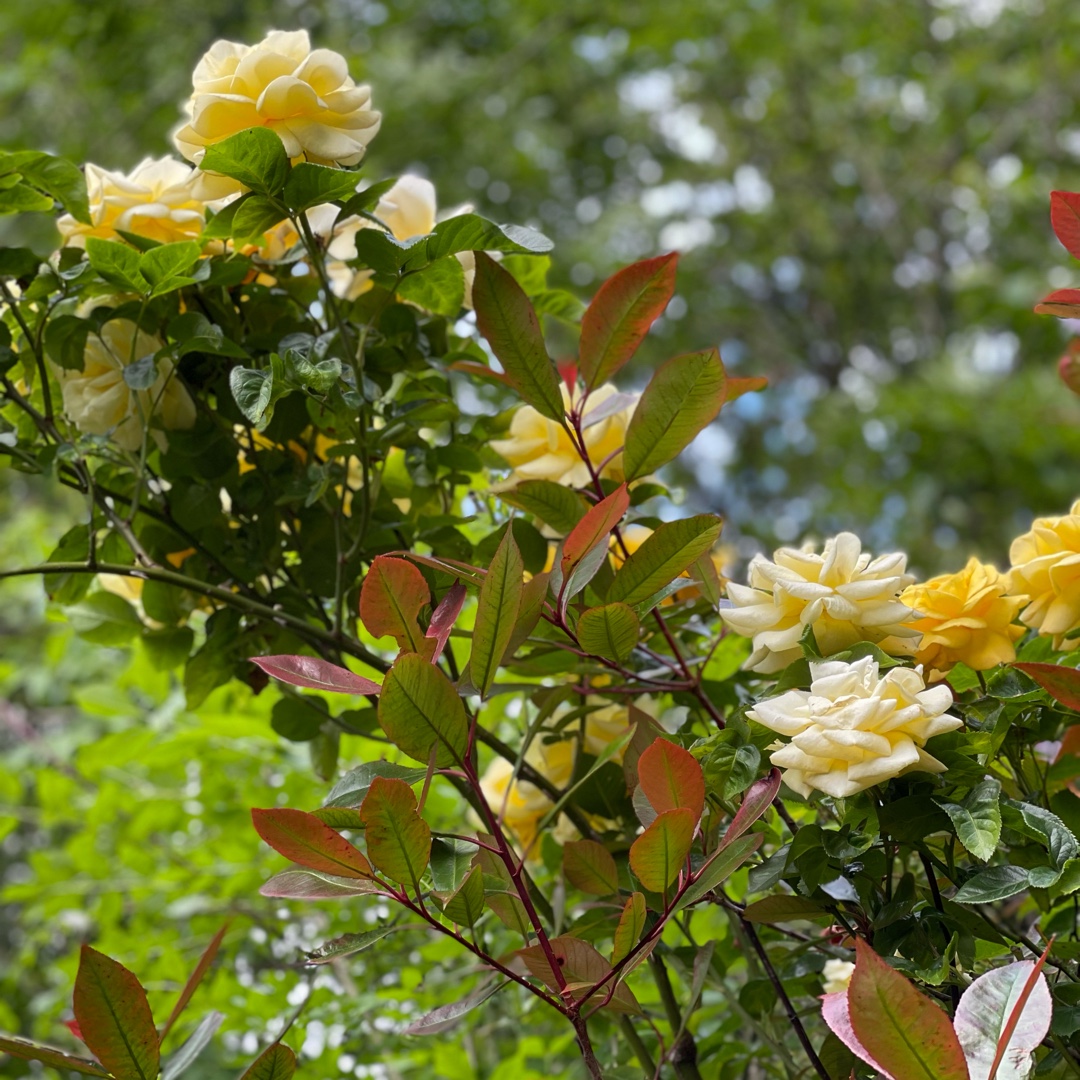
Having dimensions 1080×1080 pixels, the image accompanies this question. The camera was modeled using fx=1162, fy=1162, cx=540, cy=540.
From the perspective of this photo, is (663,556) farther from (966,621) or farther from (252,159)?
(252,159)

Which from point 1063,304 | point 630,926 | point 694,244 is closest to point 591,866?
point 630,926

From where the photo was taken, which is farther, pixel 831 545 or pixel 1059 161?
pixel 1059 161

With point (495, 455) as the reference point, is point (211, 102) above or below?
above

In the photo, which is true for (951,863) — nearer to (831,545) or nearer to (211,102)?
(831,545)

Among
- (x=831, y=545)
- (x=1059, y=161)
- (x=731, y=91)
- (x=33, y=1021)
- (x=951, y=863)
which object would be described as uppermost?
(x=731, y=91)

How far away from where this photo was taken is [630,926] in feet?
1.37

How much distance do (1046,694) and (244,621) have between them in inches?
17.4

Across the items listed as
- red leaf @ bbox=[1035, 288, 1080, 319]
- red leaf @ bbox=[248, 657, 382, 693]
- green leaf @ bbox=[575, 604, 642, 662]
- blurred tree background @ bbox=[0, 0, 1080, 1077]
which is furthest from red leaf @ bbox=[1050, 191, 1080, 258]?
blurred tree background @ bbox=[0, 0, 1080, 1077]

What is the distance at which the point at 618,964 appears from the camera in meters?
0.43

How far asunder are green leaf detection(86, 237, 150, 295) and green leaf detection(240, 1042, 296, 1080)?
358 mm

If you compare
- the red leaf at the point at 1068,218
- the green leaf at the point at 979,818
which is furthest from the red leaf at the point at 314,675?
the red leaf at the point at 1068,218

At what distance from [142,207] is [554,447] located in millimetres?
257

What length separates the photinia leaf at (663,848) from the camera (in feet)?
1.35

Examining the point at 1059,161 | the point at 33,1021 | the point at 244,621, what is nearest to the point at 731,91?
the point at 1059,161
